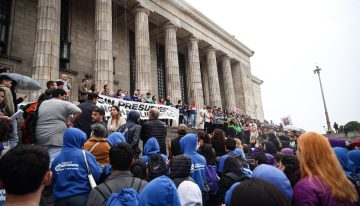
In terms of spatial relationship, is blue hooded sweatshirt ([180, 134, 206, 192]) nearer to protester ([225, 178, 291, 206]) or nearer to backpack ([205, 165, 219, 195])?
backpack ([205, 165, 219, 195])

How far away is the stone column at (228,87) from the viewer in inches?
1079

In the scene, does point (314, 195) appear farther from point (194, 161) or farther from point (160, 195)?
point (194, 161)

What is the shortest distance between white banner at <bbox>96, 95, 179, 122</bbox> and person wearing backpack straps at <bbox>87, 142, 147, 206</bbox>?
25.3ft

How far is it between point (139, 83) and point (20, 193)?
1577 cm

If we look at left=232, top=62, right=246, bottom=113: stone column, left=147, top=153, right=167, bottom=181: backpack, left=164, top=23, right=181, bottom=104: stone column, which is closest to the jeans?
left=147, top=153, right=167, bottom=181: backpack

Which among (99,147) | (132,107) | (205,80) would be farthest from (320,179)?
(205,80)

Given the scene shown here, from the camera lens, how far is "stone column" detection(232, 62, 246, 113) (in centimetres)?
2977

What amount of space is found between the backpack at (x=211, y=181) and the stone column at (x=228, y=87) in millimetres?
23003

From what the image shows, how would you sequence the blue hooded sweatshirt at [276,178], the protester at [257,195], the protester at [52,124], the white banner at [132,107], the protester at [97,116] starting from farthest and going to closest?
the white banner at [132,107], the protester at [97,116], the protester at [52,124], the blue hooded sweatshirt at [276,178], the protester at [257,195]

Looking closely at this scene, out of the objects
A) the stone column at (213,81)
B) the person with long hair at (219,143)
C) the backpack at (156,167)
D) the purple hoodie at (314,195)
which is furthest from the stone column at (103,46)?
the purple hoodie at (314,195)

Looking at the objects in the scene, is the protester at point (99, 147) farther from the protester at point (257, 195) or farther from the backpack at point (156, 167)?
the protester at point (257, 195)

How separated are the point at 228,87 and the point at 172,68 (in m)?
9.61

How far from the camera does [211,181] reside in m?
4.50

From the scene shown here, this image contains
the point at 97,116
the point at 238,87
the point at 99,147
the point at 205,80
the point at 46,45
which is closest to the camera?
the point at 99,147
